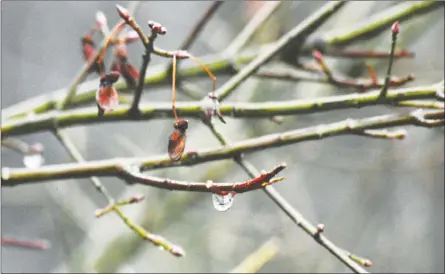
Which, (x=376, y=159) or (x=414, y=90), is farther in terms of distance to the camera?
(x=376, y=159)

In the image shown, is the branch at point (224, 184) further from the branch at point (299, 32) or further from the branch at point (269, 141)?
the branch at point (299, 32)

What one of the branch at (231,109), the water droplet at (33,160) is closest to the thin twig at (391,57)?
the branch at (231,109)

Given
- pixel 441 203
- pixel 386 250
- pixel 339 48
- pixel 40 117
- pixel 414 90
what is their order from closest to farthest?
pixel 414 90 < pixel 40 117 < pixel 339 48 < pixel 386 250 < pixel 441 203

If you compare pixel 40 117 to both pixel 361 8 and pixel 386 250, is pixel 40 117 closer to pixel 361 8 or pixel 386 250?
pixel 361 8

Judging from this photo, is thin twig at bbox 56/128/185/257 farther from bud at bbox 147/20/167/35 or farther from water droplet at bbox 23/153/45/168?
bud at bbox 147/20/167/35

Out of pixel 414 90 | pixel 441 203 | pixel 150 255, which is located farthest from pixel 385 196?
pixel 414 90

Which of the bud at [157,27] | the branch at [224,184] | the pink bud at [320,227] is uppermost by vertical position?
the bud at [157,27]

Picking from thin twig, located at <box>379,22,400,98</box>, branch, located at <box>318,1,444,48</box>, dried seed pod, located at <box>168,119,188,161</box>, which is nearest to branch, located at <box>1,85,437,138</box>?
thin twig, located at <box>379,22,400,98</box>
